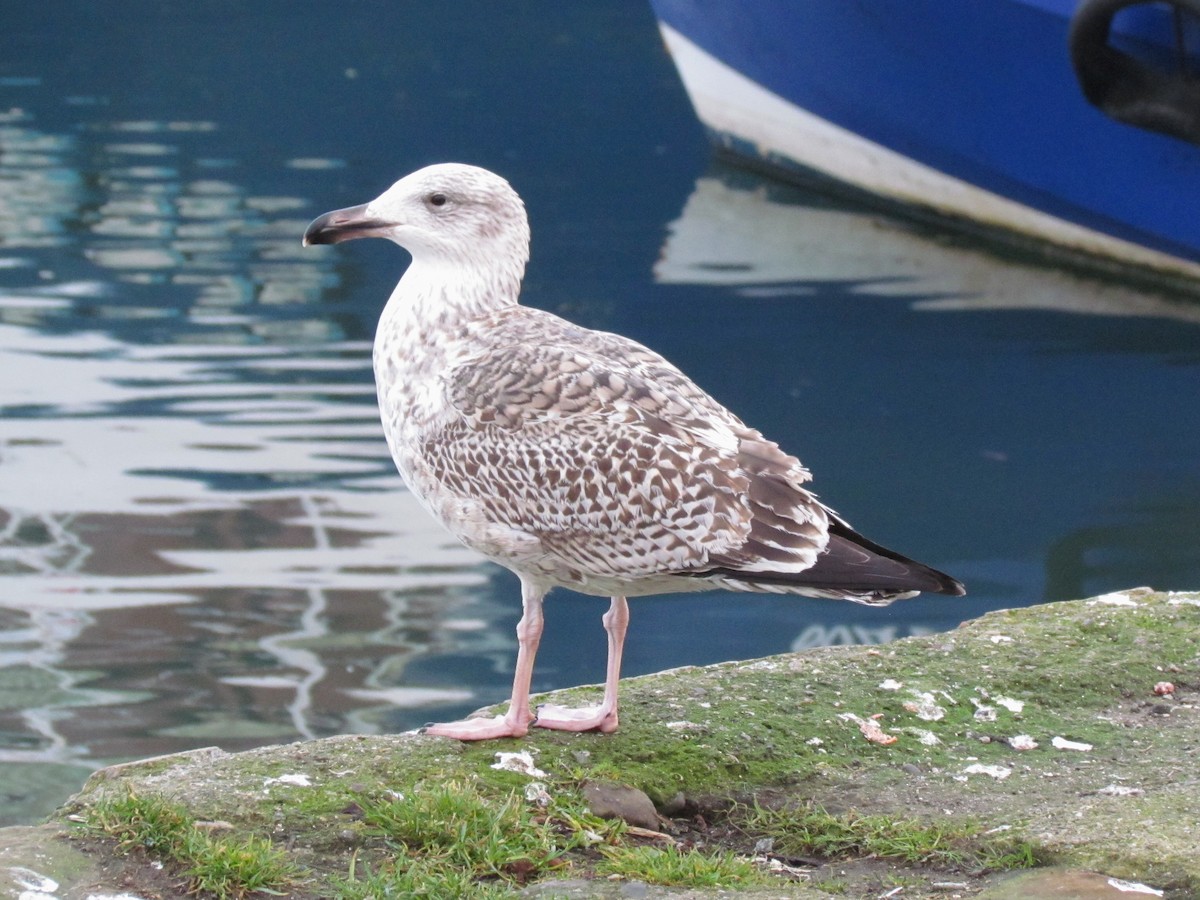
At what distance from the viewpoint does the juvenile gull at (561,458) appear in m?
4.04

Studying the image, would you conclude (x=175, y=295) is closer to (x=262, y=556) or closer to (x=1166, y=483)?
(x=262, y=556)

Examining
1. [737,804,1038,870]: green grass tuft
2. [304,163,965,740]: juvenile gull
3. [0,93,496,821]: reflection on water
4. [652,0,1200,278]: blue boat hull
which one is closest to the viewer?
[737,804,1038,870]: green grass tuft

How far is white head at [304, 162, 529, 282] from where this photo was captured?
4531 millimetres

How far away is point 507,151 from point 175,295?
5.43 m

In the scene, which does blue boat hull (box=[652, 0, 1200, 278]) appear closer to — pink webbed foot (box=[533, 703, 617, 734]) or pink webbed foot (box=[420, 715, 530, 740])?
pink webbed foot (box=[533, 703, 617, 734])

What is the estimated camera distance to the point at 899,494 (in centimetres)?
981

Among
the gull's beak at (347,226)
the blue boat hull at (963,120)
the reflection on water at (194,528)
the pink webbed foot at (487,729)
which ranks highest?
the blue boat hull at (963,120)

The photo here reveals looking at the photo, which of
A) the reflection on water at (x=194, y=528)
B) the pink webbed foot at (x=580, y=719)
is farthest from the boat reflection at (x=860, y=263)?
the pink webbed foot at (x=580, y=719)

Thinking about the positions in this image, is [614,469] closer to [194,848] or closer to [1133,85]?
[194,848]

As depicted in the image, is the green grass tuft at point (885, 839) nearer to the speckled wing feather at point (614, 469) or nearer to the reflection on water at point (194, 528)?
the speckled wing feather at point (614, 469)

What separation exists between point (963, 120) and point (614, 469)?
10256 mm

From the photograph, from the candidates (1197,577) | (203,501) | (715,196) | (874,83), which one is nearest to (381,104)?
(715,196)

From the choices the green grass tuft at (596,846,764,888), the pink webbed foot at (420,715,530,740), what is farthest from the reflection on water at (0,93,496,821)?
the green grass tuft at (596,846,764,888)

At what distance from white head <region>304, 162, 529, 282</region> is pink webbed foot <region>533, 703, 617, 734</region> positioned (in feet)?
3.95
